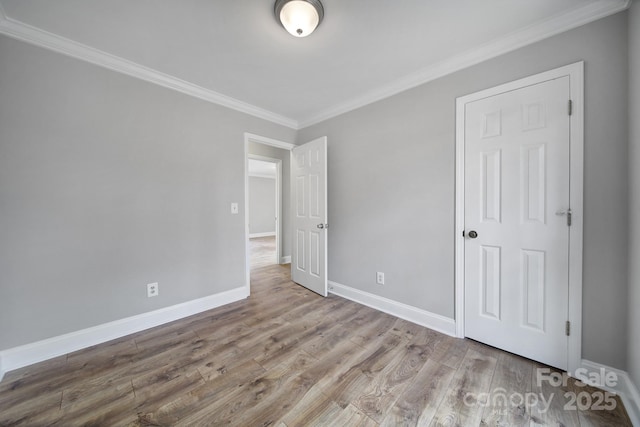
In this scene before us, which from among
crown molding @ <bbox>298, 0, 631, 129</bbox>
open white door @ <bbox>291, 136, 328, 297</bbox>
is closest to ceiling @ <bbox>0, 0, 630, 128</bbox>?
crown molding @ <bbox>298, 0, 631, 129</bbox>

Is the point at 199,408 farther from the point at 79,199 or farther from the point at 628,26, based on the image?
the point at 628,26

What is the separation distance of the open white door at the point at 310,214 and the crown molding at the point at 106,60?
99 cm

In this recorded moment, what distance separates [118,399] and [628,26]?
3.96 m

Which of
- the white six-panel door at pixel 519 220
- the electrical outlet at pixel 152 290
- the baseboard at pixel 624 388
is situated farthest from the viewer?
the electrical outlet at pixel 152 290

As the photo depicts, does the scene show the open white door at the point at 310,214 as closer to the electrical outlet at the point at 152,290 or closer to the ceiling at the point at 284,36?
the ceiling at the point at 284,36

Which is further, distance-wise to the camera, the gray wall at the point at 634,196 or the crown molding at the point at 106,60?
the crown molding at the point at 106,60

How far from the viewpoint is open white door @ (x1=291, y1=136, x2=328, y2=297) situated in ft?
9.66

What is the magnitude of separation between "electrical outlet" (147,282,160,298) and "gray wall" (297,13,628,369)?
6.64 ft

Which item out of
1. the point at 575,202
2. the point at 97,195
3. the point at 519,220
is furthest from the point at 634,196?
the point at 97,195

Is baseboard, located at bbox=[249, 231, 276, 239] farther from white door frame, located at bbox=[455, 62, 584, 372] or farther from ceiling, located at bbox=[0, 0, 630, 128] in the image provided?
white door frame, located at bbox=[455, 62, 584, 372]

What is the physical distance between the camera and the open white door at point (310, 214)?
2945 millimetres

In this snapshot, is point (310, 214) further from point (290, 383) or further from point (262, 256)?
point (262, 256)

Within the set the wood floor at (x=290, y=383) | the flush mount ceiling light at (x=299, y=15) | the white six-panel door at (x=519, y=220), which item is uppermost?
the flush mount ceiling light at (x=299, y=15)

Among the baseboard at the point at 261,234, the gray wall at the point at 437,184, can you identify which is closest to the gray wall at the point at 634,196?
the gray wall at the point at 437,184
